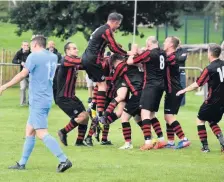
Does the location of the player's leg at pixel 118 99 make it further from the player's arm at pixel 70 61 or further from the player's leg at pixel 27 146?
the player's leg at pixel 27 146

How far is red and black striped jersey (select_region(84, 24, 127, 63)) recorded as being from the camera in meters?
15.0

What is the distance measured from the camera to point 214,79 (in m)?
14.8

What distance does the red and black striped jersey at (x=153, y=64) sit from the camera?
15156 mm

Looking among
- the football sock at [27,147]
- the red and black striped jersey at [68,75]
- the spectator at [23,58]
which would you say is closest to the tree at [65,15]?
the spectator at [23,58]

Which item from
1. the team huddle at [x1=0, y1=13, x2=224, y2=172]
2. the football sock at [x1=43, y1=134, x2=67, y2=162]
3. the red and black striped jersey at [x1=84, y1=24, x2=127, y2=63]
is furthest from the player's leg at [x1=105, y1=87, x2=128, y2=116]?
the football sock at [x1=43, y1=134, x2=67, y2=162]

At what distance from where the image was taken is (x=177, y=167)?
12992 millimetres

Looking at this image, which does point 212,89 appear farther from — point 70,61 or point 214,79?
point 70,61

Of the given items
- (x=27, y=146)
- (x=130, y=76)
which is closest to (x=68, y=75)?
(x=130, y=76)

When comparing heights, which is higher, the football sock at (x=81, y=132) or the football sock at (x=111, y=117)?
the football sock at (x=111, y=117)

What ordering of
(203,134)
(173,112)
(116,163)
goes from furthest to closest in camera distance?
(173,112)
(203,134)
(116,163)

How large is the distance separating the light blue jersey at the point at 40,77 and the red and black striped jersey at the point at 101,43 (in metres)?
2.92

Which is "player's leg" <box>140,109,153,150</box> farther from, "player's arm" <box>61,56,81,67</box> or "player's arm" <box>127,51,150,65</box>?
"player's arm" <box>61,56,81,67</box>

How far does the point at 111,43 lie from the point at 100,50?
0.45 metres

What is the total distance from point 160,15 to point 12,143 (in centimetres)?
2968
